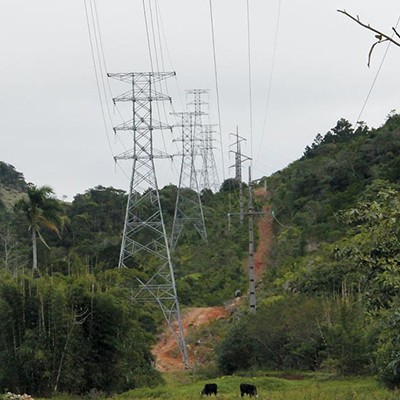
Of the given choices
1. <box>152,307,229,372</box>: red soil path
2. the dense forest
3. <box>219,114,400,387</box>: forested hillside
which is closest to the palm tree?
the dense forest

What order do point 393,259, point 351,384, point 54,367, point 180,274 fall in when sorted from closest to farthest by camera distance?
point 393,259, point 351,384, point 54,367, point 180,274

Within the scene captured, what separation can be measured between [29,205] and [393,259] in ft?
113

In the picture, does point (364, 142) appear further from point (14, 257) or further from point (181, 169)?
point (14, 257)

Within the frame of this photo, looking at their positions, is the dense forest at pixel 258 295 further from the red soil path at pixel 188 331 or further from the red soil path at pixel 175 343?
the red soil path at pixel 175 343

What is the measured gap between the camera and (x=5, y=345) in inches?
1028

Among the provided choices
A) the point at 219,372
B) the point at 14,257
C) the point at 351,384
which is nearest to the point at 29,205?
the point at 14,257

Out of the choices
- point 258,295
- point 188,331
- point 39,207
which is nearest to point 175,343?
point 188,331

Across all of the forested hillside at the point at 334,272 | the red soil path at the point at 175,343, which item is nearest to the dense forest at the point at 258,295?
the forested hillside at the point at 334,272

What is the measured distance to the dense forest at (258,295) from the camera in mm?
13633

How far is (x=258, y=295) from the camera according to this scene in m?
41.9

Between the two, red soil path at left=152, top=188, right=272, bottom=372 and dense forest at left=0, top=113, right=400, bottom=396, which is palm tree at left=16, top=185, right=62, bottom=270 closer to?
dense forest at left=0, top=113, right=400, bottom=396

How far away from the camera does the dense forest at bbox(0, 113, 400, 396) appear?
13.6m

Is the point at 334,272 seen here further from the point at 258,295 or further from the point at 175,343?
the point at 175,343

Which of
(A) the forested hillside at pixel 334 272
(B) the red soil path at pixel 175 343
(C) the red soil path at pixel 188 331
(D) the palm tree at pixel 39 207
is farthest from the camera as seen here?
(D) the palm tree at pixel 39 207
